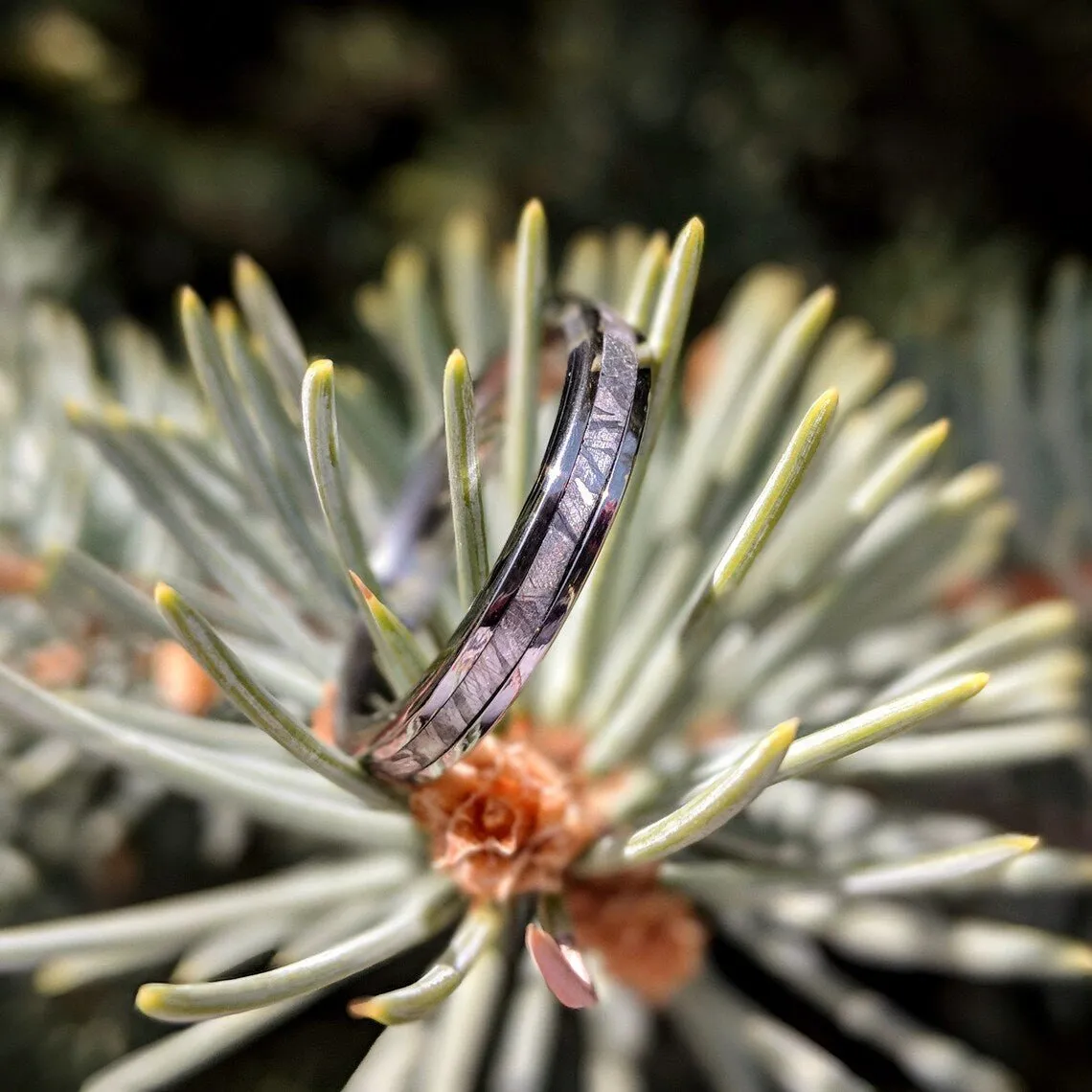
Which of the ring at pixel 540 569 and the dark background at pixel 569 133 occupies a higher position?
the dark background at pixel 569 133

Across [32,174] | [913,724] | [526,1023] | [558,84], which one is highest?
[558,84]

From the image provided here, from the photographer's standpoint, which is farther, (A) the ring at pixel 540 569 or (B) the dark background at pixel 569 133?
(B) the dark background at pixel 569 133

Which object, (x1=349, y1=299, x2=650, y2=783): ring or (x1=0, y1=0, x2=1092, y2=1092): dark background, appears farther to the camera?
(x1=0, y1=0, x2=1092, y2=1092): dark background

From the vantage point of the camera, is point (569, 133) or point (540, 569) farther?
point (569, 133)

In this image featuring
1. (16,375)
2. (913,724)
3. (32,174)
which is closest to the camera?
(913,724)

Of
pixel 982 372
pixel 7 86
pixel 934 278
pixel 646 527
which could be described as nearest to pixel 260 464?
pixel 646 527

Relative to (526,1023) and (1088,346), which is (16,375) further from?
(1088,346)

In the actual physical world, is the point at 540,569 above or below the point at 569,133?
below

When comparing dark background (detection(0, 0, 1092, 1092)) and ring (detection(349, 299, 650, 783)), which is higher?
dark background (detection(0, 0, 1092, 1092))
